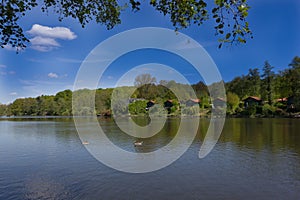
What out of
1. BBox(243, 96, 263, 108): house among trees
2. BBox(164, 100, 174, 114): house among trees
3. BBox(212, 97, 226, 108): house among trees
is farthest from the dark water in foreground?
BBox(164, 100, 174, 114): house among trees

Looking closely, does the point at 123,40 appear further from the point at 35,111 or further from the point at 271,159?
the point at 35,111

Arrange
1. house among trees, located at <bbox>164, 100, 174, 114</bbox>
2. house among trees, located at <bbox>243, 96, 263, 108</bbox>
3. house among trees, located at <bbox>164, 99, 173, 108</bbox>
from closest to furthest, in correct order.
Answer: house among trees, located at <bbox>243, 96, 263, 108</bbox> < house among trees, located at <bbox>164, 100, 174, 114</bbox> < house among trees, located at <bbox>164, 99, 173, 108</bbox>

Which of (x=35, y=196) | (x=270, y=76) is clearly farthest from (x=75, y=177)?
(x=270, y=76)

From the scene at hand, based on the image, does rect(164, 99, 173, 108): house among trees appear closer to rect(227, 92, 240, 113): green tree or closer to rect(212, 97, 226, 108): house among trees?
rect(212, 97, 226, 108): house among trees

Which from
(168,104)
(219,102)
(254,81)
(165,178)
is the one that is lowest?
(165,178)

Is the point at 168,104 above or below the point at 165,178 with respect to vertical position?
above

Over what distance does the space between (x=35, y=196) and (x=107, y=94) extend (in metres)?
79.7

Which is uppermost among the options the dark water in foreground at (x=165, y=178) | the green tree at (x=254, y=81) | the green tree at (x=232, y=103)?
the green tree at (x=254, y=81)

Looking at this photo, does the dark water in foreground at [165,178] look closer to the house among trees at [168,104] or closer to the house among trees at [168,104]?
the house among trees at [168,104]

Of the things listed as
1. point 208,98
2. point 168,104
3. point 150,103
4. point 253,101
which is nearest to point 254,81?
point 253,101

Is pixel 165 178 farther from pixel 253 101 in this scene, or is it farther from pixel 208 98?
pixel 208 98

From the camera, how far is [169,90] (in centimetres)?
8275

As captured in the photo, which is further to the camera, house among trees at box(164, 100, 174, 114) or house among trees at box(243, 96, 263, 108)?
house among trees at box(164, 100, 174, 114)

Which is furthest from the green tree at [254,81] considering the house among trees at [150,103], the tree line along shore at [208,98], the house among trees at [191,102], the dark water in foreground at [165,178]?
the dark water in foreground at [165,178]
